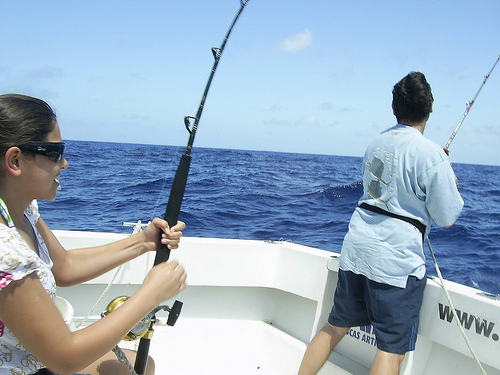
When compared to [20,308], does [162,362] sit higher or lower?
lower

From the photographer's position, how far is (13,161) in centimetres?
106

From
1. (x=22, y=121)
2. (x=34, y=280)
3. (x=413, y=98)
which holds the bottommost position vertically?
(x=34, y=280)

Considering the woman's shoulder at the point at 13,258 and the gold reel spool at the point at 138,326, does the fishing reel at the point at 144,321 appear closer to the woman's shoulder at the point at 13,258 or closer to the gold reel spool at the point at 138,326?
the gold reel spool at the point at 138,326

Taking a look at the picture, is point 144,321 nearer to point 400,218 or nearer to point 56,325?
point 56,325

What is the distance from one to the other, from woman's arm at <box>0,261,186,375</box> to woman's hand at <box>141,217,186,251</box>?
→ 0.28 metres

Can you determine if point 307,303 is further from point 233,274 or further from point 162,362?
point 162,362

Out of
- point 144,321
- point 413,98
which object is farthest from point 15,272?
point 413,98

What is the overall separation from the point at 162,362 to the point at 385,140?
172 centimetres

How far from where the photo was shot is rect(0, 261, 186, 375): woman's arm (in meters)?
0.96

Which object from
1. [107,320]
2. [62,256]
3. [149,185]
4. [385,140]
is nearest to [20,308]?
[107,320]

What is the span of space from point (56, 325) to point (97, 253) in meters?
0.59

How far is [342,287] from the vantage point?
207cm

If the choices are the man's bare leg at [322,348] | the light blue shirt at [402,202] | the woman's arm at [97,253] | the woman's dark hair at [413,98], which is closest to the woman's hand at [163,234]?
the woman's arm at [97,253]

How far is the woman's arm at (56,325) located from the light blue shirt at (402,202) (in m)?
1.06
